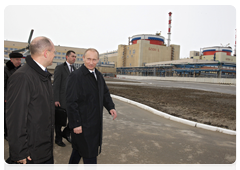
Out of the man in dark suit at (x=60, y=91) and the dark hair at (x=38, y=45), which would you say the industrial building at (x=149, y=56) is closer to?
the man in dark suit at (x=60, y=91)

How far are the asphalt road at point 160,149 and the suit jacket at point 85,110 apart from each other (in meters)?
0.73

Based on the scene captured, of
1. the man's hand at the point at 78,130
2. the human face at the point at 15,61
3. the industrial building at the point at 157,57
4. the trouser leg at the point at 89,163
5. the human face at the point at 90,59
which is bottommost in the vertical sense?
the trouser leg at the point at 89,163

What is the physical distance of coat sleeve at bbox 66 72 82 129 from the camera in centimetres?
217

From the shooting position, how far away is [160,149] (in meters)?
3.45

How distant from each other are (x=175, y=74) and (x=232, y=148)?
142 feet

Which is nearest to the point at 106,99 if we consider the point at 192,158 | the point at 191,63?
the point at 192,158

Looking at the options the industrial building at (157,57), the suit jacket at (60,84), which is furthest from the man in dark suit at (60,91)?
the industrial building at (157,57)

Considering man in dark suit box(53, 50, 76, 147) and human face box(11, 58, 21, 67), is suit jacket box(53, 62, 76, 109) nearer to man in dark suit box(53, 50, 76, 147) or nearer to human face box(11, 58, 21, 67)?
man in dark suit box(53, 50, 76, 147)

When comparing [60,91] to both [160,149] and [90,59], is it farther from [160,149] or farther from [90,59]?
[160,149]

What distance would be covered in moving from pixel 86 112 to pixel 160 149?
2023mm

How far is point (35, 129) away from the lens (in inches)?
65.3

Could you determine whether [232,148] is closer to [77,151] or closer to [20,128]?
[77,151]

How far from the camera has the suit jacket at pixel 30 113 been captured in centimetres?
146

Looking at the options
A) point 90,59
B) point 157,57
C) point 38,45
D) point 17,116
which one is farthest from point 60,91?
point 157,57
